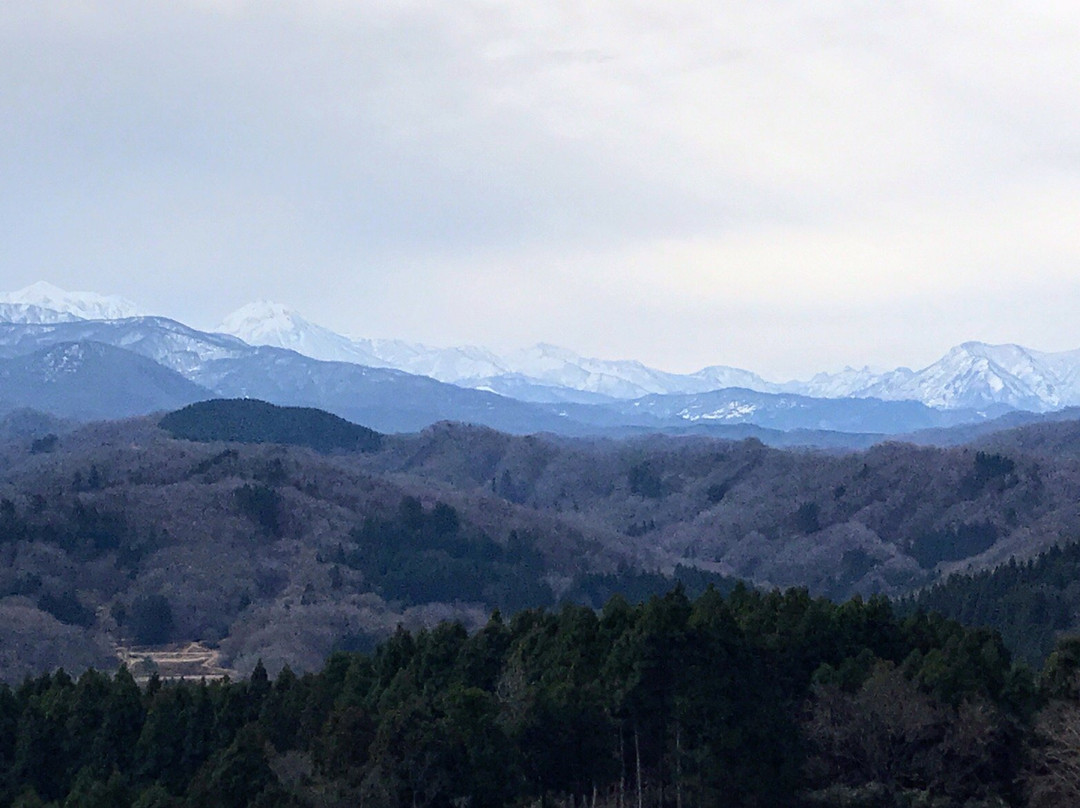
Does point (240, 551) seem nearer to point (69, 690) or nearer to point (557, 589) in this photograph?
point (557, 589)

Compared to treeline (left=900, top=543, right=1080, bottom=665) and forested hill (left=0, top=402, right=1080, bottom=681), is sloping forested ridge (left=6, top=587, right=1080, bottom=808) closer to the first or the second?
treeline (left=900, top=543, right=1080, bottom=665)

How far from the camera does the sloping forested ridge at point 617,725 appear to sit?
1532 inches

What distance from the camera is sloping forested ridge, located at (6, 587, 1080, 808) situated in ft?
128

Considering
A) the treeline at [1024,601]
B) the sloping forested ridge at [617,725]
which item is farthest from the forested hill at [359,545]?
the sloping forested ridge at [617,725]

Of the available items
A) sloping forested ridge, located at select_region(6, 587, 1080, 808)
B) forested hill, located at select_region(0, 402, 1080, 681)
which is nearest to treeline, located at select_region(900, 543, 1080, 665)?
forested hill, located at select_region(0, 402, 1080, 681)

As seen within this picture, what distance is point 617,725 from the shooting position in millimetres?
42750

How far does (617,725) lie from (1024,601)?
5863 cm

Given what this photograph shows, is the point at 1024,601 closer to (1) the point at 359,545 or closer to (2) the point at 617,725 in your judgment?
(2) the point at 617,725

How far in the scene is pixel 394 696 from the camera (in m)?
47.1

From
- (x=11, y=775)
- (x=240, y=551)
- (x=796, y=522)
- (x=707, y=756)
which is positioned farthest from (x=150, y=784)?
(x=796, y=522)

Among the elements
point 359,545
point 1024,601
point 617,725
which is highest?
point 617,725

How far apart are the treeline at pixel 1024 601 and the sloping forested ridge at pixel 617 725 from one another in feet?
128

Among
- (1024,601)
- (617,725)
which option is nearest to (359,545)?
(1024,601)

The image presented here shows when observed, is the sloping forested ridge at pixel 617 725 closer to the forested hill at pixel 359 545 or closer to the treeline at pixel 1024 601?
the treeline at pixel 1024 601
